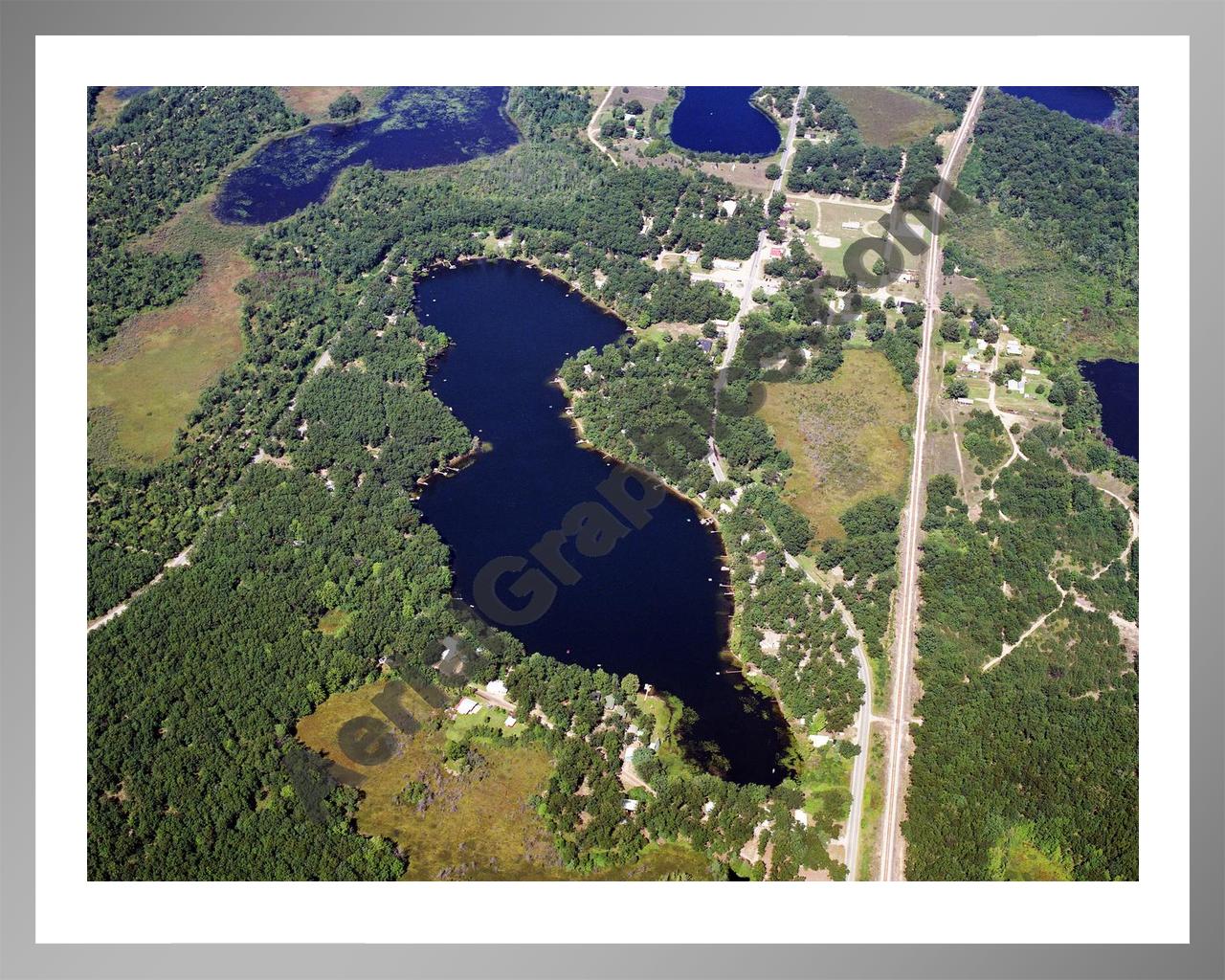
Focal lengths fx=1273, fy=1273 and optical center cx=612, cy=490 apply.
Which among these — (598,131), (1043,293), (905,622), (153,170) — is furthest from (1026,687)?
(153,170)

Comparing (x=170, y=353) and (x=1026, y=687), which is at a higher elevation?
(x=170, y=353)

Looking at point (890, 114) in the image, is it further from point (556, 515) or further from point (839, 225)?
point (556, 515)

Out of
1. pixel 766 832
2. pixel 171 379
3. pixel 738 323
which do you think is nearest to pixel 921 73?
pixel 766 832

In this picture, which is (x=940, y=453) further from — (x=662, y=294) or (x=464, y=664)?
(x=464, y=664)

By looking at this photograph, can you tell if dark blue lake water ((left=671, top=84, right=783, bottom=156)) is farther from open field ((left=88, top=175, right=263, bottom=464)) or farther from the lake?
open field ((left=88, top=175, right=263, bottom=464))

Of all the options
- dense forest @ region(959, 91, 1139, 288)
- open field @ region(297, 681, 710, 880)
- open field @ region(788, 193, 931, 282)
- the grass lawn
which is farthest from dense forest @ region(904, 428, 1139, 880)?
dense forest @ region(959, 91, 1139, 288)
